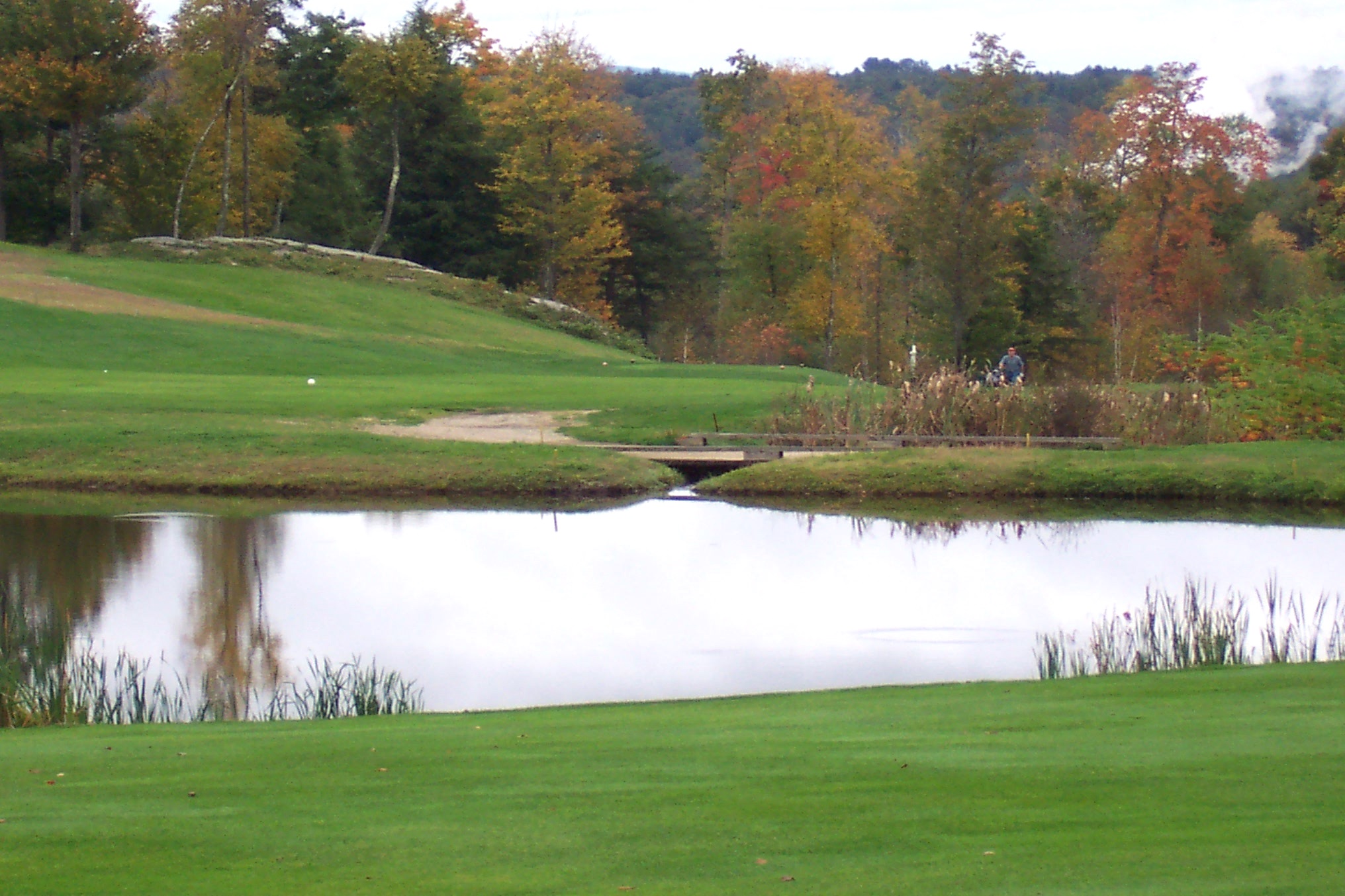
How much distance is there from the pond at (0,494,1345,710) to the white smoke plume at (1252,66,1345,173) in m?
66.4

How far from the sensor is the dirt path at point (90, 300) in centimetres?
3753

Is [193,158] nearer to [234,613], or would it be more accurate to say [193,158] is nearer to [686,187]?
[686,187]

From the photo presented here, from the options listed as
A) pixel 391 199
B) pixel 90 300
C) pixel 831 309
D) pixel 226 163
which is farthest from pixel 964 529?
pixel 391 199

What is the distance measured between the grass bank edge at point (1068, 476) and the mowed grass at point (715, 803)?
11748 mm

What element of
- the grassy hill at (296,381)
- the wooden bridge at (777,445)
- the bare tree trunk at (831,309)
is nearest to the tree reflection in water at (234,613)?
the grassy hill at (296,381)

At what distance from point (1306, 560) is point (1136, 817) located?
10507 mm

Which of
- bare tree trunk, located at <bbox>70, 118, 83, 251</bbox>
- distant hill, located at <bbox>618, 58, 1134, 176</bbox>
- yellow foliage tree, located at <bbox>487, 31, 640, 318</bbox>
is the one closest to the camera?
bare tree trunk, located at <bbox>70, 118, 83, 251</bbox>

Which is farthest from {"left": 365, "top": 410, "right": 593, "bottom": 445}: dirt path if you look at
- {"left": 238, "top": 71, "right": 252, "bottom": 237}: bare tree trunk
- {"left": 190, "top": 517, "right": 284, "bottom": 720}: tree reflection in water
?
{"left": 238, "top": 71, "right": 252, "bottom": 237}: bare tree trunk

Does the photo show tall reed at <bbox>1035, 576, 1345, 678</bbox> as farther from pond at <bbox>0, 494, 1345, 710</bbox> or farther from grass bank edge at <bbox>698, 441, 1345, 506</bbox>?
grass bank edge at <bbox>698, 441, 1345, 506</bbox>

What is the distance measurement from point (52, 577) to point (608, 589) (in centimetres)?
515

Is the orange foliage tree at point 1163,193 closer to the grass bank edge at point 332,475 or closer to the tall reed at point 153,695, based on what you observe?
the grass bank edge at point 332,475

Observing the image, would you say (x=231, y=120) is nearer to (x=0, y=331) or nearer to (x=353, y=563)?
(x=0, y=331)

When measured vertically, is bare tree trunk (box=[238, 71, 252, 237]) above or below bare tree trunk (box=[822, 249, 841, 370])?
above

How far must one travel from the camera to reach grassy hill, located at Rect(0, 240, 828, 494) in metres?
20.1
